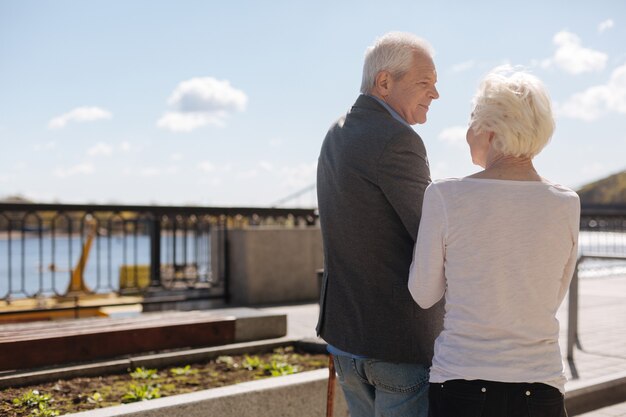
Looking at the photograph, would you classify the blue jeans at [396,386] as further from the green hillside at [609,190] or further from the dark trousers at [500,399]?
the green hillside at [609,190]

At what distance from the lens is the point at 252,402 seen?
4.06m

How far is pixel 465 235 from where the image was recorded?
6.48ft

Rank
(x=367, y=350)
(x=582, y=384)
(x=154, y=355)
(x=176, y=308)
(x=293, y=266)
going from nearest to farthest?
(x=367, y=350) < (x=154, y=355) < (x=582, y=384) < (x=176, y=308) < (x=293, y=266)

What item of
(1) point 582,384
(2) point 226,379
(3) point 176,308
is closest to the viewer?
(2) point 226,379

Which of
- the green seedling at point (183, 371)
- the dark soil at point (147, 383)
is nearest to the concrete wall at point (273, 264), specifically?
the dark soil at point (147, 383)

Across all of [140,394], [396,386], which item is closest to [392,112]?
[396,386]

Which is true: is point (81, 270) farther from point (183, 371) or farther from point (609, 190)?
point (609, 190)

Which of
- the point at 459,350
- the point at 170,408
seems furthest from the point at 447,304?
the point at 170,408

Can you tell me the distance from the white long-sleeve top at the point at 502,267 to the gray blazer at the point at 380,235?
219 millimetres

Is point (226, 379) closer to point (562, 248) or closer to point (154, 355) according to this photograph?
point (154, 355)

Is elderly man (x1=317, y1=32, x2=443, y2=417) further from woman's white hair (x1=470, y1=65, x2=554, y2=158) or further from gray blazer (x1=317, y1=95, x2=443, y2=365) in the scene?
woman's white hair (x1=470, y1=65, x2=554, y2=158)

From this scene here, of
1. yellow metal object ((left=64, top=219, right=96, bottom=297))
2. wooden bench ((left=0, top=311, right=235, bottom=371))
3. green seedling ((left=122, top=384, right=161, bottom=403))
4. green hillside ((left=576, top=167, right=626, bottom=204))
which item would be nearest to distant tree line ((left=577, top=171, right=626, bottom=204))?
green hillside ((left=576, top=167, right=626, bottom=204))

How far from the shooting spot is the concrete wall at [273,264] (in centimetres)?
1023

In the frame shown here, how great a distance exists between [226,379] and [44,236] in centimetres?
492
